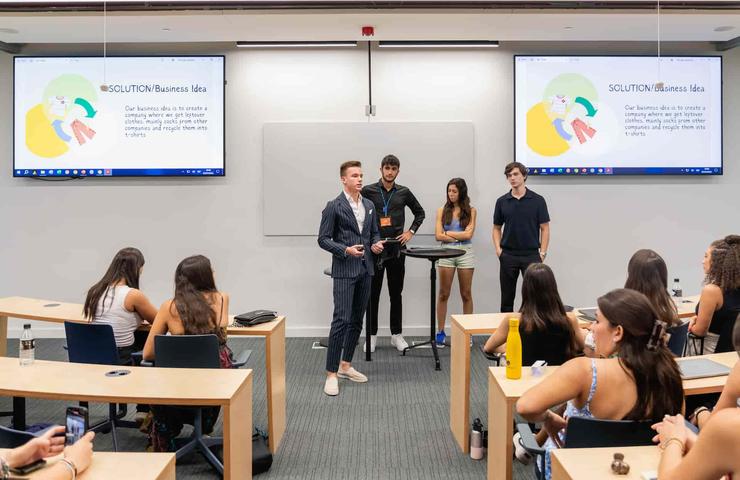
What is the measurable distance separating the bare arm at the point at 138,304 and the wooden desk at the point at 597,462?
2502 mm

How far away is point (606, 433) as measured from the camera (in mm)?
1941

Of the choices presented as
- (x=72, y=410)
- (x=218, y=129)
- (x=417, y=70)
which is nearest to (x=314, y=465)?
(x=72, y=410)

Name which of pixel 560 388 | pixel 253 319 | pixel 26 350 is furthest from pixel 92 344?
pixel 560 388

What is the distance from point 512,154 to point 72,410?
5.06 meters

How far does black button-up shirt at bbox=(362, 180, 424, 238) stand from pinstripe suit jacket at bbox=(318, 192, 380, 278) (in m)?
1.02

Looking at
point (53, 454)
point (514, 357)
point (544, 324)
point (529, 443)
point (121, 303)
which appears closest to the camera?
point (53, 454)

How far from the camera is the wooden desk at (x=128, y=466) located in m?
1.74

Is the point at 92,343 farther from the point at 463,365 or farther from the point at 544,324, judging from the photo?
the point at 544,324

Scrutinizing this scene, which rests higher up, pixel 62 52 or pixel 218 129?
pixel 62 52

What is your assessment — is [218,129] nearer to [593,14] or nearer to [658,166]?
[593,14]

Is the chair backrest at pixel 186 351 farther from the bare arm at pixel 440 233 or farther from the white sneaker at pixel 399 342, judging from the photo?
the bare arm at pixel 440 233

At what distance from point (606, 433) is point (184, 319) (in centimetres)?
203

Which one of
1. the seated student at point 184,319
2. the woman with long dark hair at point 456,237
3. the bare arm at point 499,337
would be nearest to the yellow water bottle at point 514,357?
the bare arm at point 499,337

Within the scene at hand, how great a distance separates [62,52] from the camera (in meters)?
6.13
